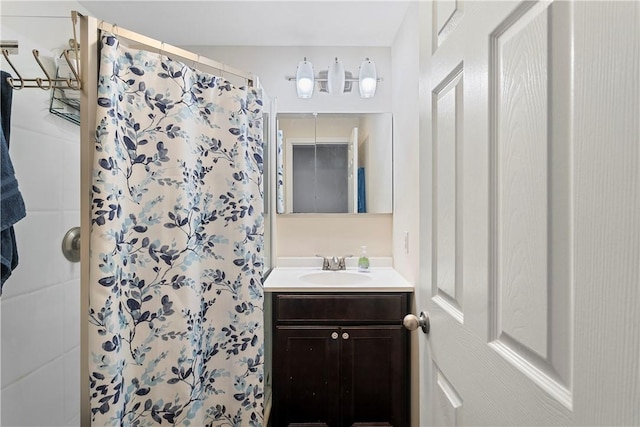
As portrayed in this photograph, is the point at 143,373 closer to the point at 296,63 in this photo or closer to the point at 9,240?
the point at 9,240

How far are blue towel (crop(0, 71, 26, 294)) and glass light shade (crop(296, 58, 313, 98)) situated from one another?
152 centimetres

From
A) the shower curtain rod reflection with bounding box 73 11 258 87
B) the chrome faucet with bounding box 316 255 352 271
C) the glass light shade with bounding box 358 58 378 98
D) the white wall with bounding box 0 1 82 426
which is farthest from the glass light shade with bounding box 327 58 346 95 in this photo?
the white wall with bounding box 0 1 82 426

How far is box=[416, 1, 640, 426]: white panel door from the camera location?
32 cm

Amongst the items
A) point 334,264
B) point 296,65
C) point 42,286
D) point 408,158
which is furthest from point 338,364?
point 296,65

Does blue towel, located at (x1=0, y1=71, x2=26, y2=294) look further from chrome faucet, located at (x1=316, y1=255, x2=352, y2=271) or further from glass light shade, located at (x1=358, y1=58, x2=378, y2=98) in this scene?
glass light shade, located at (x1=358, y1=58, x2=378, y2=98)

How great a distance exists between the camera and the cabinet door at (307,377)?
1800 millimetres

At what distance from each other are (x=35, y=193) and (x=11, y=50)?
497mm

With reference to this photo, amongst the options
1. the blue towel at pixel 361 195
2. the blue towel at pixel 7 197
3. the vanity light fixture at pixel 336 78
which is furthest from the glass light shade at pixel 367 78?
the blue towel at pixel 7 197

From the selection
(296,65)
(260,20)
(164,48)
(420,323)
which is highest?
(260,20)

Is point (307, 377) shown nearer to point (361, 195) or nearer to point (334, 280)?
point (334, 280)

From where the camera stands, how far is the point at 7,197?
39.6 inches

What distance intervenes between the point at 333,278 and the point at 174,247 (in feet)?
3.87

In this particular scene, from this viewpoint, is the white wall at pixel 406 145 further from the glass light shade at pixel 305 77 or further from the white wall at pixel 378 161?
the glass light shade at pixel 305 77

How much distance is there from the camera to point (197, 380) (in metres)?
1.33
